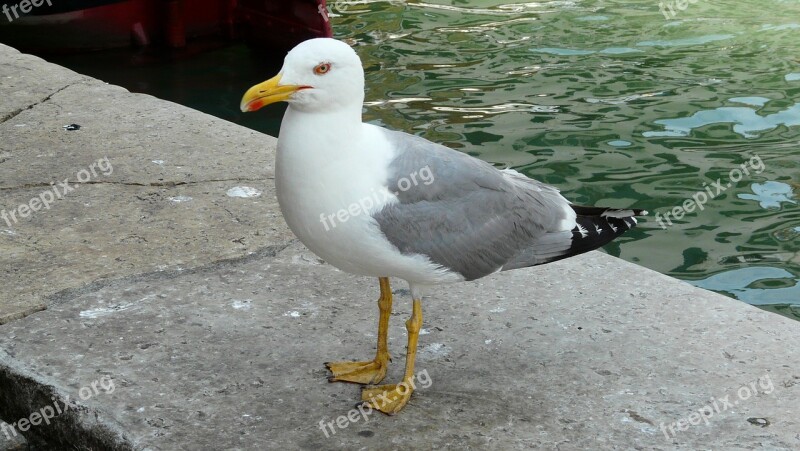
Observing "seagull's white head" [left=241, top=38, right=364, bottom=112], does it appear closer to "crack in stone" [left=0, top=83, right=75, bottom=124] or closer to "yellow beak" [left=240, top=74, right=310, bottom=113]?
"yellow beak" [left=240, top=74, right=310, bottom=113]

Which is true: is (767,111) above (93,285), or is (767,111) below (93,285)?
below

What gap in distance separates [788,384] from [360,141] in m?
1.37

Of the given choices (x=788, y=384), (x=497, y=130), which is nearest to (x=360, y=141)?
(x=788, y=384)

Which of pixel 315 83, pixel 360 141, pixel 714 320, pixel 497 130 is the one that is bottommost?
pixel 497 130

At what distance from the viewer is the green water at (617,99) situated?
5324 mm

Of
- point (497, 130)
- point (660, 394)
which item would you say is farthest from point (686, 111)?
point (660, 394)

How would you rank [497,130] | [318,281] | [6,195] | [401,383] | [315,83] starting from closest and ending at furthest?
[315,83] → [401,383] → [318,281] → [6,195] → [497,130]

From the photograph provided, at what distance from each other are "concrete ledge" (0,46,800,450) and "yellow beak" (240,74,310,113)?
79 cm

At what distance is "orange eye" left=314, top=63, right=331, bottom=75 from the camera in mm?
2438

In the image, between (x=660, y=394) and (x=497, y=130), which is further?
(x=497, y=130)

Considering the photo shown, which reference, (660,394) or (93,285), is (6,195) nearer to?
(93,285)

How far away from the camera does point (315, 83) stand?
2.45 metres

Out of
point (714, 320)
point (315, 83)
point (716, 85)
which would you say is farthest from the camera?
point (716, 85)

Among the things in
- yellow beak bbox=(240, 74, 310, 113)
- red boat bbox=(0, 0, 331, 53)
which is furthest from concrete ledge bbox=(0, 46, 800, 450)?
red boat bbox=(0, 0, 331, 53)
